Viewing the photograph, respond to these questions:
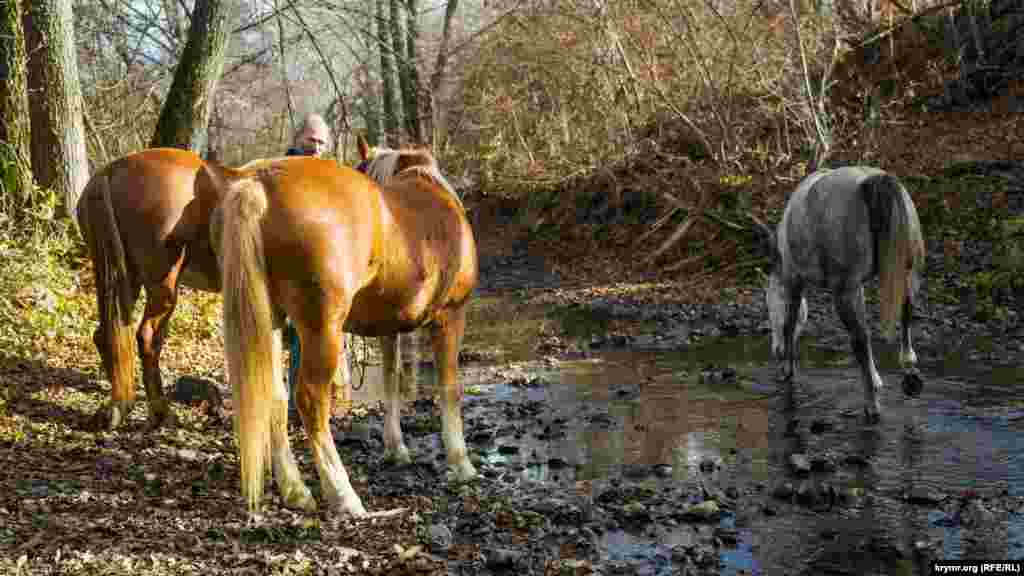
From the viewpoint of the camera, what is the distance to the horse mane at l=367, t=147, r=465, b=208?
5.28 m

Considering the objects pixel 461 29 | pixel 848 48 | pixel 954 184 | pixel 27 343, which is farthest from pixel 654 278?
pixel 461 29

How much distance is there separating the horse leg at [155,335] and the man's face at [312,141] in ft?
4.04

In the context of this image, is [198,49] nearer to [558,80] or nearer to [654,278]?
[654,278]

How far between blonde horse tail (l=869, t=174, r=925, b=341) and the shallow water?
824 millimetres

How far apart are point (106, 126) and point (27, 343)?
168 inches

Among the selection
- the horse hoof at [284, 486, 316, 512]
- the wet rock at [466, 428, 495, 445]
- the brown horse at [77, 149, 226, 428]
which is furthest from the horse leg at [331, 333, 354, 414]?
the horse hoof at [284, 486, 316, 512]

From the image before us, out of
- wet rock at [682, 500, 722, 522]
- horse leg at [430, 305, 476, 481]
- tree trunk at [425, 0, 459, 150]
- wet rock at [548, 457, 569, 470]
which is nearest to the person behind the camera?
wet rock at [682, 500, 722, 522]

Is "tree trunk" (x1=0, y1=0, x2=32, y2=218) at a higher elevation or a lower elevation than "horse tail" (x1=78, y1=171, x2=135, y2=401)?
higher

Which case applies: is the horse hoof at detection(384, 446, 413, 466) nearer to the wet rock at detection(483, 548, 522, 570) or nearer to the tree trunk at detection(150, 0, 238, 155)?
the wet rock at detection(483, 548, 522, 570)

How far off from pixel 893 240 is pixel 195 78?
24.0 ft

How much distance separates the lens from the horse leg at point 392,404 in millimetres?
5469

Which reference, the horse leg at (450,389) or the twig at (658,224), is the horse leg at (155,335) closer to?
the horse leg at (450,389)

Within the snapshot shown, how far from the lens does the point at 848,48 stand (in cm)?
1677

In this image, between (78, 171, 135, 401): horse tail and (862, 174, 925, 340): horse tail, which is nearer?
(78, 171, 135, 401): horse tail
